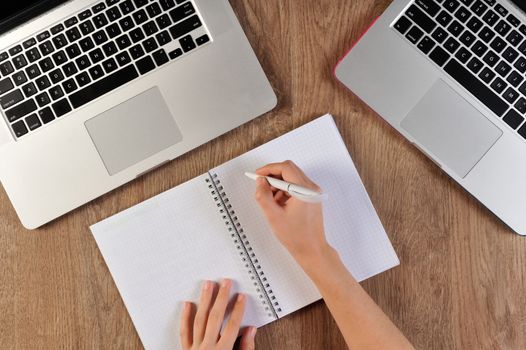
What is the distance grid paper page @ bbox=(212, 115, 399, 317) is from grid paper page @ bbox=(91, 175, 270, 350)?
→ 5 centimetres

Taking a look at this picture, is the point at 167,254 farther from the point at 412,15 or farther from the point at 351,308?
the point at 412,15

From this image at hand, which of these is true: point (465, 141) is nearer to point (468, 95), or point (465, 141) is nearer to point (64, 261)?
point (468, 95)

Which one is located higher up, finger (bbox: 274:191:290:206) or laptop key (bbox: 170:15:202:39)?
laptop key (bbox: 170:15:202:39)

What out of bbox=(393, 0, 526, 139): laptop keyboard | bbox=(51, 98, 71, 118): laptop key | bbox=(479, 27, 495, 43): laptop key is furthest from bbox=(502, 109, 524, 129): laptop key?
bbox=(51, 98, 71, 118): laptop key

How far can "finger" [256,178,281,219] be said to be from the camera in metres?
0.74

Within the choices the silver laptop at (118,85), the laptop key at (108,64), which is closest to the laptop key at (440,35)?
Answer: the silver laptop at (118,85)

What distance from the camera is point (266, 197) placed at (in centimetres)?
74

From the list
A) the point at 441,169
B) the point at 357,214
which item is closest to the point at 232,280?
the point at 357,214

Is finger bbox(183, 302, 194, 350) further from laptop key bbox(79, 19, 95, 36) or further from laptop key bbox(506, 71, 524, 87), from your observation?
laptop key bbox(506, 71, 524, 87)

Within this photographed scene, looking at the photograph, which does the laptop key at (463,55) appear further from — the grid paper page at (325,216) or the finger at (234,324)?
the finger at (234,324)

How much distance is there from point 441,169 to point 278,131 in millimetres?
262

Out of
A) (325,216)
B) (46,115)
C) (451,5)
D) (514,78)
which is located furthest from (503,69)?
(46,115)

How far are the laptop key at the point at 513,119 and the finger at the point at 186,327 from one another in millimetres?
557

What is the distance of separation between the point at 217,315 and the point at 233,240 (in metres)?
0.12
